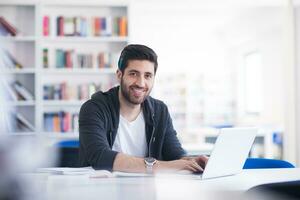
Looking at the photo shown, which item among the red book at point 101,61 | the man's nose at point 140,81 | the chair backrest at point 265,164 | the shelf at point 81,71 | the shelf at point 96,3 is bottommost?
the chair backrest at point 265,164

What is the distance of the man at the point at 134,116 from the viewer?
2.02 metres

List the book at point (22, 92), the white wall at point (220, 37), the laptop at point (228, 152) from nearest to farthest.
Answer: the laptop at point (228, 152) < the book at point (22, 92) < the white wall at point (220, 37)

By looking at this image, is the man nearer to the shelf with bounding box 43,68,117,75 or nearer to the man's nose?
the man's nose

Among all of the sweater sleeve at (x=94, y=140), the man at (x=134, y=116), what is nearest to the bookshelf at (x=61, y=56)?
the man at (x=134, y=116)

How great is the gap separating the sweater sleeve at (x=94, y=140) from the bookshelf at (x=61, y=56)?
9.08ft

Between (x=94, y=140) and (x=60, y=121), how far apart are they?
3001 millimetres

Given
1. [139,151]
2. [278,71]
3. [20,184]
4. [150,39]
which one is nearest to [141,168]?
[139,151]

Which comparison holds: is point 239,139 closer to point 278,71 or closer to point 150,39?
point 278,71

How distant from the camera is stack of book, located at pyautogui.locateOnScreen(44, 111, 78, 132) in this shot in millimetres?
4742

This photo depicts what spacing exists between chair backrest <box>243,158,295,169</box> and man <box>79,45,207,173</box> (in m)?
0.34

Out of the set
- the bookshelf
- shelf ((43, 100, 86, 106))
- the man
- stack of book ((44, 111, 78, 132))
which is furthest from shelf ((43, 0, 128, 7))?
the man

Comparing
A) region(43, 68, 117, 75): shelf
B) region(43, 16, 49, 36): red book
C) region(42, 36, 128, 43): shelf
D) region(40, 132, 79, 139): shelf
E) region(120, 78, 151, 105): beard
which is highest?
region(43, 16, 49, 36): red book

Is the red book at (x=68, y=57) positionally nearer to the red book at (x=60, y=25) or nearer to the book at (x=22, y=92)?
the red book at (x=60, y=25)

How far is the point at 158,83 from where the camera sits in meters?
9.80
